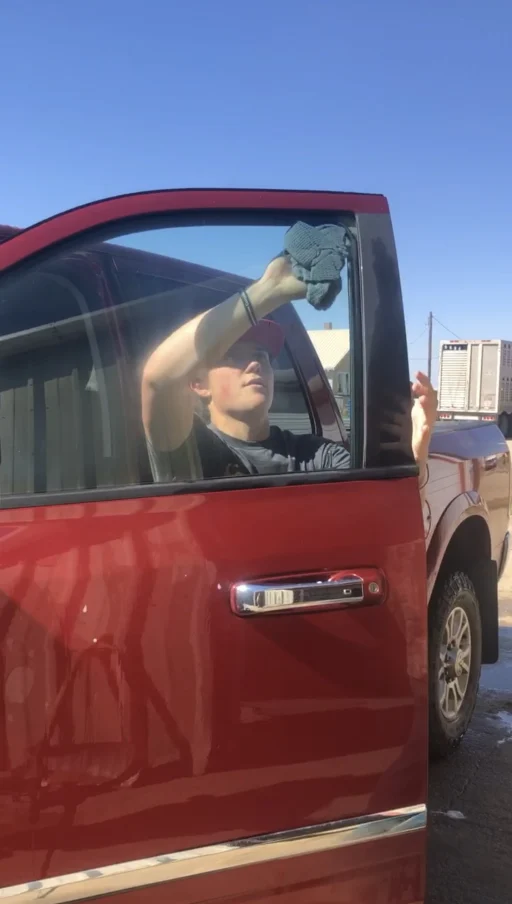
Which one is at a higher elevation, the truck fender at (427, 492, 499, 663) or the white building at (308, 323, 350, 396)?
the white building at (308, 323, 350, 396)

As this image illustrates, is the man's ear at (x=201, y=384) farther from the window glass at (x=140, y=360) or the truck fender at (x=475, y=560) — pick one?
the truck fender at (x=475, y=560)

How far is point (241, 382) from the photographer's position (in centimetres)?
200

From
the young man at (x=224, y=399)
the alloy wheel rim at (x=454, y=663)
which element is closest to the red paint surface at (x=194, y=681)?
the young man at (x=224, y=399)

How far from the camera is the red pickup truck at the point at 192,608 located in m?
1.56

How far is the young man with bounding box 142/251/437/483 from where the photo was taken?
1776 millimetres

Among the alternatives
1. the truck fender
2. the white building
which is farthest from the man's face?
the truck fender

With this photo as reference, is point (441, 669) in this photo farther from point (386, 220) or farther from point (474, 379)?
point (474, 379)

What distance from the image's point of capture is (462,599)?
3.55 meters

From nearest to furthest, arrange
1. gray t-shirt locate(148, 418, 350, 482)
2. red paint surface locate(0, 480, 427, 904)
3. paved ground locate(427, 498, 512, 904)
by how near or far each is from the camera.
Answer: red paint surface locate(0, 480, 427, 904), gray t-shirt locate(148, 418, 350, 482), paved ground locate(427, 498, 512, 904)

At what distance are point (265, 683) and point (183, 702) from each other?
184 millimetres

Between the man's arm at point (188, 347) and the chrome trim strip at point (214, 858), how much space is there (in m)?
0.91

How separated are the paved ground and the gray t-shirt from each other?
5.67ft

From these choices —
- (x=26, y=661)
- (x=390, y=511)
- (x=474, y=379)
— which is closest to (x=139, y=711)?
(x=26, y=661)

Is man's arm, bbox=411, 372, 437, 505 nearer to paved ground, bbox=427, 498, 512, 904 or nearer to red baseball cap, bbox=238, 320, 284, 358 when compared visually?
red baseball cap, bbox=238, 320, 284, 358
